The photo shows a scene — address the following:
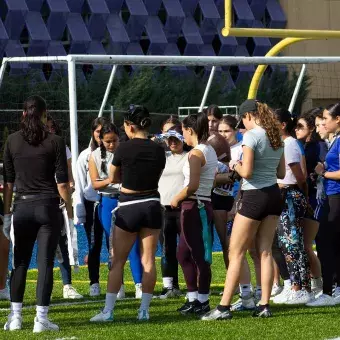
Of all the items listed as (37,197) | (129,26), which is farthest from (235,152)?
(129,26)

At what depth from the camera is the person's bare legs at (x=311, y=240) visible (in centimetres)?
1072

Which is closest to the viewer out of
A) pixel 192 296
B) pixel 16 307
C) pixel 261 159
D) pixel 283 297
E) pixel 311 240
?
pixel 16 307

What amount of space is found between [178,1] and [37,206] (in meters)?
41.3

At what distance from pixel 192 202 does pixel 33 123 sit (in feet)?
5.51

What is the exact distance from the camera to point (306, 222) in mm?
10711

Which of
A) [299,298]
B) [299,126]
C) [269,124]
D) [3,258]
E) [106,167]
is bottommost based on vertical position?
[299,298]

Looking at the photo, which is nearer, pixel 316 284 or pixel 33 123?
pixel 33 123

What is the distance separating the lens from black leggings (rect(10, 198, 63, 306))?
8.89 m

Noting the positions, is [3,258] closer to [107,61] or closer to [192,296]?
[192,296]

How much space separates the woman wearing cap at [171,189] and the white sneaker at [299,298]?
126 centimetres

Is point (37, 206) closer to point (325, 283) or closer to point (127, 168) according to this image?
point (127, 168)

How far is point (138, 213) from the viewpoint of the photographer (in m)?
9.12

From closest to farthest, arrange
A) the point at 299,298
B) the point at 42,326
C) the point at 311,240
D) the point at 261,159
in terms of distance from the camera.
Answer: the point at 42,326 < the point at 261,159 < the point at 299,298 < the point at 311,240

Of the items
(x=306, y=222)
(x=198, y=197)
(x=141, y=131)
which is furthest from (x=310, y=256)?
(x=141, y=131)
